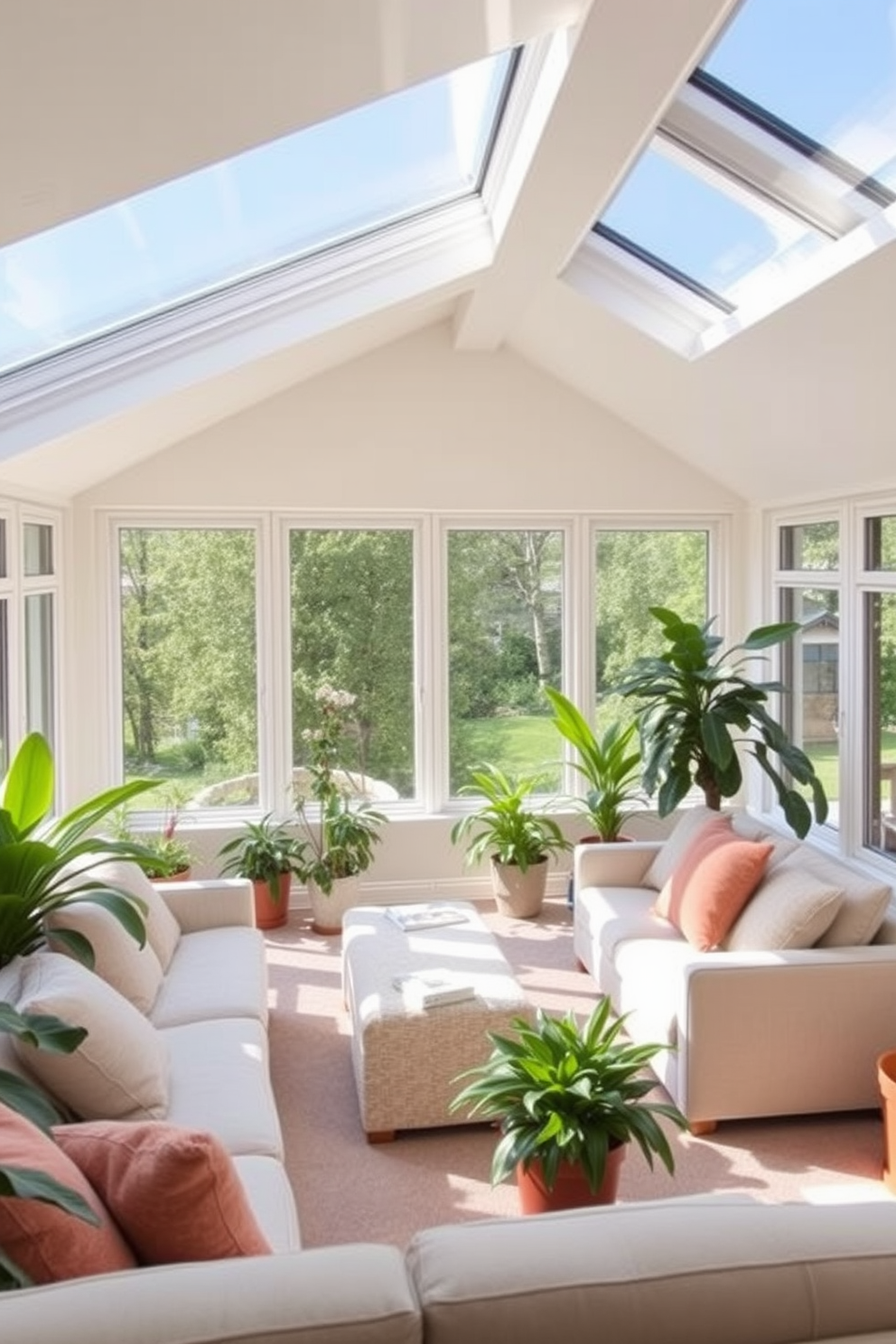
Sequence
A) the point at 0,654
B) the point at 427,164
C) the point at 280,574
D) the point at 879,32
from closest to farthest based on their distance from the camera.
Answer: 1. the point at 879,32
2. the point at 427,164
3. the point at 0,654
4. the point at 280,574

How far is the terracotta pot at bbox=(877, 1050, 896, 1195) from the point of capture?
9.34 ft

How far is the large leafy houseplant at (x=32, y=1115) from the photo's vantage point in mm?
1368

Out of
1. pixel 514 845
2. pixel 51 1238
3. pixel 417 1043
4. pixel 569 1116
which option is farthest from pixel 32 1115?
pixel 514 845

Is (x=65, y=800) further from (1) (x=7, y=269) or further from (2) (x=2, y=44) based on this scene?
(2) (x=2, y=44)

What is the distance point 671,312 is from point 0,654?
318cm

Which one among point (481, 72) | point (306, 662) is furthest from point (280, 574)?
point (481, 72)

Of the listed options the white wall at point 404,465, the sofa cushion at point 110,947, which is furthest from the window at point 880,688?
the sofa cushion at point 110,947

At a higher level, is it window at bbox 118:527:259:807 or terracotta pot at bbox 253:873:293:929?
window at bbox 118:527:259:807

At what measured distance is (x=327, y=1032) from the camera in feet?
13.2

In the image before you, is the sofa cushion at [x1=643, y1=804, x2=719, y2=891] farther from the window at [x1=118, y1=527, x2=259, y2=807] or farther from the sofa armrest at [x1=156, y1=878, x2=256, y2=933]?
the window at [x1=118, y1=527, x2=259, y2=807]

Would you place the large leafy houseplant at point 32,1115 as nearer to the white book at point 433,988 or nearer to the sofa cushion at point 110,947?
the sofa cushion at point 110,947

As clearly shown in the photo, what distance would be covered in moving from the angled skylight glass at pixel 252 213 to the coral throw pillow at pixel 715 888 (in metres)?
2.64

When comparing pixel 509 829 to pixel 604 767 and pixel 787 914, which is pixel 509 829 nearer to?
pixel 604 767

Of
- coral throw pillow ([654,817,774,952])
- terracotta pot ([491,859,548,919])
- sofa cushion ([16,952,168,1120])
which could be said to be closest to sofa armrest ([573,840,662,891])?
coral throw pillow ([654,817,774,952])
